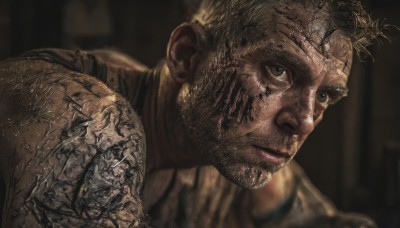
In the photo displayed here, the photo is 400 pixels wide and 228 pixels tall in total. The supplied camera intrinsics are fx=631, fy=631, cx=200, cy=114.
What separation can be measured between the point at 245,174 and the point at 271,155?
0.35 feet

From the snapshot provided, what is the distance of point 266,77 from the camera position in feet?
6.47

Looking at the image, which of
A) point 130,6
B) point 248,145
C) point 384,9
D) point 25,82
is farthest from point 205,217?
point 130,6

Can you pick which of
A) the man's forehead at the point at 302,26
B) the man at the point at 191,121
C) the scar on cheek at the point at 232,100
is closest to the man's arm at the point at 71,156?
the man at the point at 191,121

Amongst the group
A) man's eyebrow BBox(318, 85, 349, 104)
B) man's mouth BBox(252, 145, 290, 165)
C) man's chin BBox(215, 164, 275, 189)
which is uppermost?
man's eyebrow BBox(318, 85, 349, 104)

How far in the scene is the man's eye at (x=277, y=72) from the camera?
6.45 feet

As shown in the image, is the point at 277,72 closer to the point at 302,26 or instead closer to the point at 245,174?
the point at 302,26

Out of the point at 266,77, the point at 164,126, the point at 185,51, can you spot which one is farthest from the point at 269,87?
the point at 164,126

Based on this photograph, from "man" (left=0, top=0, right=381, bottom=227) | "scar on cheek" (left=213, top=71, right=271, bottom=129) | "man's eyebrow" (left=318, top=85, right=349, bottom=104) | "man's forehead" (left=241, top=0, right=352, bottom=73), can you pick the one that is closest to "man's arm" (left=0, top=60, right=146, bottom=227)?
"man" (left=0, top=0, right=381, bottom=227)

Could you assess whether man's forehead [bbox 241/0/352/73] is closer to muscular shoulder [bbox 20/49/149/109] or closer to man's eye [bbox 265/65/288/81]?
man's eye [bbox 265/65/288/81]

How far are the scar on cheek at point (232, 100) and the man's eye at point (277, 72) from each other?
5cm

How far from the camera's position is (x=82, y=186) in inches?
58.7

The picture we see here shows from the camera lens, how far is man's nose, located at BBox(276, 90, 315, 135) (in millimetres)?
1950

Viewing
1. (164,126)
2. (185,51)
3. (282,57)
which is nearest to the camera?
(282,57)

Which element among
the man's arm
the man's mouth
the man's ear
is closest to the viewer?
the man's arm
